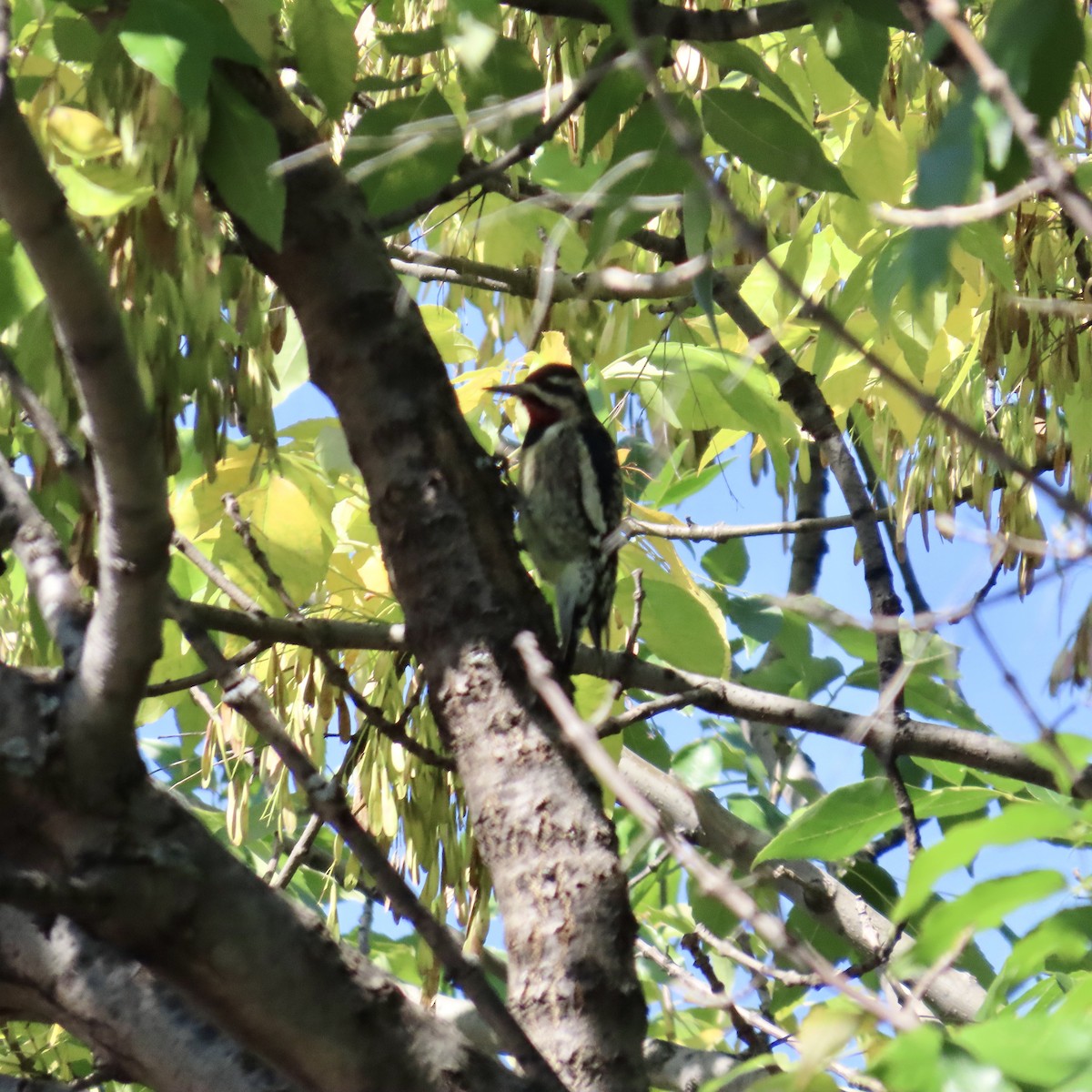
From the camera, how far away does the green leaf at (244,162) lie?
157cm

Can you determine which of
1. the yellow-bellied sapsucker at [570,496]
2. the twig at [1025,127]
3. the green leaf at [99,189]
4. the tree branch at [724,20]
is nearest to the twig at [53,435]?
the green leaf at [99,189]

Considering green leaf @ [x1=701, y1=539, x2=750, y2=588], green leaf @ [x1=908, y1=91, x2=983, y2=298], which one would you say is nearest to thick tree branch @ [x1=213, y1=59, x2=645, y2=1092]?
green leaf @ [x1=908, y1=91, x2=983, y2=298]

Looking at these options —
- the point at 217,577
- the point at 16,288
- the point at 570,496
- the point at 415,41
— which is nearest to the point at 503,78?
the point at 415,41

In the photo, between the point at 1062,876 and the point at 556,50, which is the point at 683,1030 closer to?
the point at 556,50

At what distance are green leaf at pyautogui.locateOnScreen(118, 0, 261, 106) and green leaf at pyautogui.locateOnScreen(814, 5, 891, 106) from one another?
0.74 metres

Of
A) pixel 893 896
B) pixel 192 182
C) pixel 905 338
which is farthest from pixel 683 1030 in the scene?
pixel 192 182

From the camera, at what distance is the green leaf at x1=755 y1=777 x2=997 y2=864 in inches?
66.9

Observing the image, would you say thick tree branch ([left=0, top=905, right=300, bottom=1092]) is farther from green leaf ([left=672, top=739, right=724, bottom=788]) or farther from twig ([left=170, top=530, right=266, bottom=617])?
green leaf ([left=672, top=739, right=724, bottom=788])

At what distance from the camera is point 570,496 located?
4.45 metres

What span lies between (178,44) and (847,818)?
1217mm

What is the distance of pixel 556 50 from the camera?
218 cm

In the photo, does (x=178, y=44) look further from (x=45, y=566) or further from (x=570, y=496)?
(x=570, y=496)

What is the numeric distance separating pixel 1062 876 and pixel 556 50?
162 centimetres

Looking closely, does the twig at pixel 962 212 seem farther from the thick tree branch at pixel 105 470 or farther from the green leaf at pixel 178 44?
the green leaf at pixel 178 44
